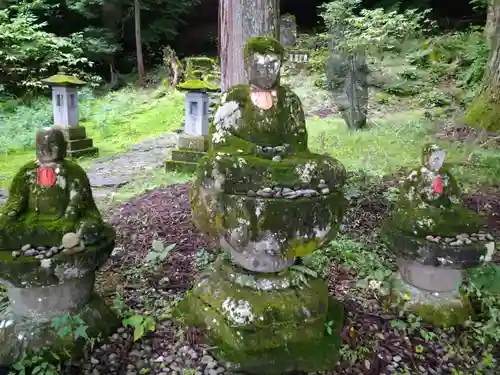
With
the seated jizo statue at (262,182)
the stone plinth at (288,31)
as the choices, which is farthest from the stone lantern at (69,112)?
the stone plinth at (288,31)

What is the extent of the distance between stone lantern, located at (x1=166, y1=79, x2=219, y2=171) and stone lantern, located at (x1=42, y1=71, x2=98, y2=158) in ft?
9.26

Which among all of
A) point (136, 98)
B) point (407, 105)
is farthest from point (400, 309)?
point (136, 98)

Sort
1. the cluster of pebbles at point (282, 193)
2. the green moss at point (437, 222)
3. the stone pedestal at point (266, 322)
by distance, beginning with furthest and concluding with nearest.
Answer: the green moss at point (437, 222) → the stone pedestal at point (266, 322) → the cluster of pebbles at point (282, 193)

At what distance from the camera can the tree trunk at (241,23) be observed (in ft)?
13.8

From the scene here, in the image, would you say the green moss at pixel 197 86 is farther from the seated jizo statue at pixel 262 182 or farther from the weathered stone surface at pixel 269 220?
the weathered stone surface at pixel 269 220

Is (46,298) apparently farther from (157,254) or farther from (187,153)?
(187,153)

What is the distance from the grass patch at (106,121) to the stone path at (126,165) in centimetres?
51

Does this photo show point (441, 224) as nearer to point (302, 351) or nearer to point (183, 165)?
point (302, 351)

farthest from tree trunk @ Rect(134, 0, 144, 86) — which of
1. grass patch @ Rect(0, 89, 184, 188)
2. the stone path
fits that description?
the stone path

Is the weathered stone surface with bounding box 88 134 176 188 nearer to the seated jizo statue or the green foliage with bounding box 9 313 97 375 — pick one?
the green foliage with bounding box 9 313 97 375

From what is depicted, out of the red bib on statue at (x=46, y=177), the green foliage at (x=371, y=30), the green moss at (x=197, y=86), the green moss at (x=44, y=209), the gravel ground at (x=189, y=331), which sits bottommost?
the gravel ground at (x=189, y=331)

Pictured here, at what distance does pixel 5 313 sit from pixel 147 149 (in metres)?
7.45

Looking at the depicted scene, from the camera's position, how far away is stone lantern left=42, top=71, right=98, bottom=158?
9.46 m

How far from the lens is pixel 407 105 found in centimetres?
1116
